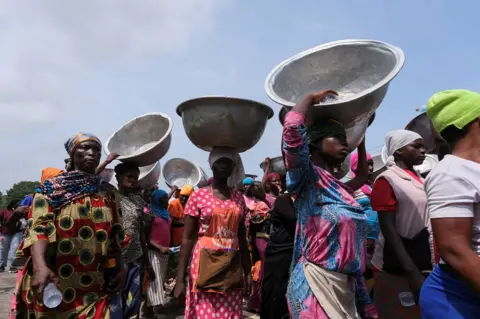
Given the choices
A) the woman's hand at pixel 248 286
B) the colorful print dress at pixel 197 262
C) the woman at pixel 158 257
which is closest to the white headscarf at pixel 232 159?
the colorful print dress at pixel 197 262

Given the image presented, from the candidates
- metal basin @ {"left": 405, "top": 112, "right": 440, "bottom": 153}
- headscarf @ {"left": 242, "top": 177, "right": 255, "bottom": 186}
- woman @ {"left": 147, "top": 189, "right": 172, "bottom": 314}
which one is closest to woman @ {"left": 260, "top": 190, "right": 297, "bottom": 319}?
metal basin @ {"left": 405, "top": 112, "right": 440, "bottom": 153}

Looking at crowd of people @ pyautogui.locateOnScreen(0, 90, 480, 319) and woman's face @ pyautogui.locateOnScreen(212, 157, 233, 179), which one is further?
woman's face @ pyautogui.locateOnScreen(212, 157, 233, 179)

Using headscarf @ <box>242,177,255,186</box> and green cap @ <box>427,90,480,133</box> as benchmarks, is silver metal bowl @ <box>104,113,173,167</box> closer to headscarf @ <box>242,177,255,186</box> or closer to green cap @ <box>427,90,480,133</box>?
headscarf @ <box>242,177,255,186</box>

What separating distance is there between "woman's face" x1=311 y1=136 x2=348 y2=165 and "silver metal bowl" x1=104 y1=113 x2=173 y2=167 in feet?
7.95

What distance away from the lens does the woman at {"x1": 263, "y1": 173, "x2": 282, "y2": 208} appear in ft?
22.6

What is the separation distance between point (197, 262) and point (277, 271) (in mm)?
865

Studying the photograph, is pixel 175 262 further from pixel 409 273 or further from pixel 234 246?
pixel 409 273

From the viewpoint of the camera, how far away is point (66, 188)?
3424mm

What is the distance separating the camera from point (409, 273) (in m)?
3.25

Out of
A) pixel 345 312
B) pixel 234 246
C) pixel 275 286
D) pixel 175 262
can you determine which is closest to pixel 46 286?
pixel 234 246

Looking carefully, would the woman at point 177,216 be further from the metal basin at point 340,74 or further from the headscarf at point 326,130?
the headscarf at point 326,130

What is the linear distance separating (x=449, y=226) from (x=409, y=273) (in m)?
1.58

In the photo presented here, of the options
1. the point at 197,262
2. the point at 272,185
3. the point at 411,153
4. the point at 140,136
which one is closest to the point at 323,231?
the point at 411,153

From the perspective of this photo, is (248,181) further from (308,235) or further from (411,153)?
(308,235)
